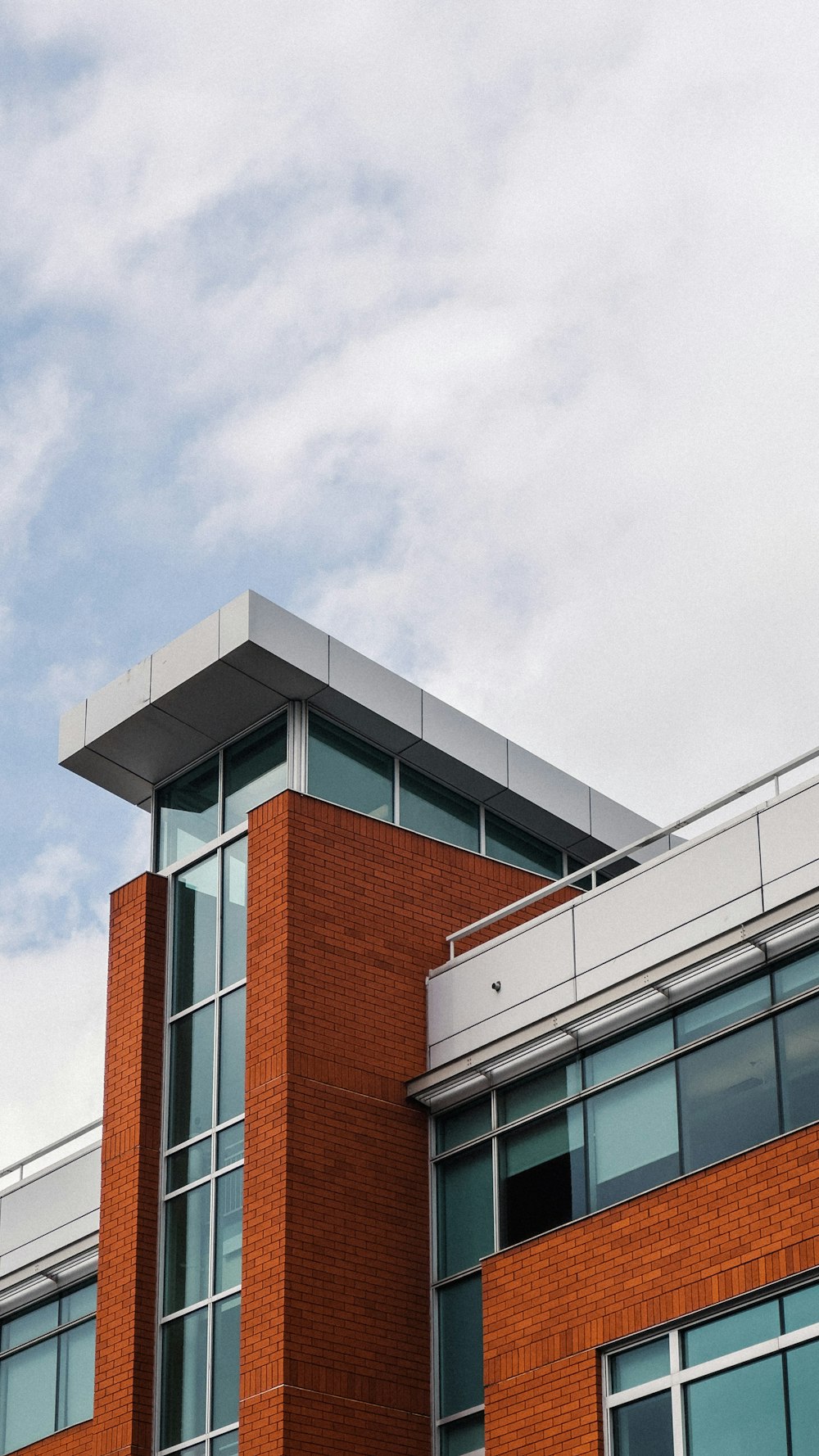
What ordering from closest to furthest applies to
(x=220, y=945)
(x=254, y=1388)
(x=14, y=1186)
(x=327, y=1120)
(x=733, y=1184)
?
(x=733, y=1184)
(x=254, y=1388)
(x=327, y=1120)
(x=220, y=945)
(x=14, y=1186)

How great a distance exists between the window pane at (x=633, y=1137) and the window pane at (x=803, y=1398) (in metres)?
2.49

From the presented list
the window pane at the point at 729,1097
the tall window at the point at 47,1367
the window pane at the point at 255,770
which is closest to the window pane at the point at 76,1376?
the tall window at the point at 47,1367

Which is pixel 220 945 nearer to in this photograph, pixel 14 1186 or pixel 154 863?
pixel 154 863

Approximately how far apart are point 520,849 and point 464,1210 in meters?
5.53

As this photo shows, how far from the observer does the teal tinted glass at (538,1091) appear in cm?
2070

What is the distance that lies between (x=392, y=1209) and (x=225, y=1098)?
2235 mm

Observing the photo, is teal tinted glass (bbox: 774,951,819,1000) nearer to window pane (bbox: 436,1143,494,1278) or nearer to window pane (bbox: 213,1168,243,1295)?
window pane (bbox: 436,1143,494,1278)

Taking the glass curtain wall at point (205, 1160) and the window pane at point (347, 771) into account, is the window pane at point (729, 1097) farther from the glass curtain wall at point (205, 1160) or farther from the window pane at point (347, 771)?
the window pane at point (347, 771)

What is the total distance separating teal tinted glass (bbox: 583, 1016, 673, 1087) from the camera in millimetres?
19828

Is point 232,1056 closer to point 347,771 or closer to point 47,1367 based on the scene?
point 347,771

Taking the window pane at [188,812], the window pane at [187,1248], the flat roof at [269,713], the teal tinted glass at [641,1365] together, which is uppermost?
A: the flat roof at [269,713]

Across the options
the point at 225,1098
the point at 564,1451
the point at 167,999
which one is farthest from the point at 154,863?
the point at 564,1451

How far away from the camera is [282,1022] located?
21.3 metres

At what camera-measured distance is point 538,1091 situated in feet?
69.0
